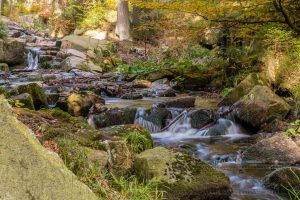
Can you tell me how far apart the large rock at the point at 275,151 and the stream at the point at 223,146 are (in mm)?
180

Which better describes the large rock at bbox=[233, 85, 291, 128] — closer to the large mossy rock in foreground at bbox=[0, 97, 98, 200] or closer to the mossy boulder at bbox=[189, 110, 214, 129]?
the mossy boulder at bbox=[189, 110, 214, 129]

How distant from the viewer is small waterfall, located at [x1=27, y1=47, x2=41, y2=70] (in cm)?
1903

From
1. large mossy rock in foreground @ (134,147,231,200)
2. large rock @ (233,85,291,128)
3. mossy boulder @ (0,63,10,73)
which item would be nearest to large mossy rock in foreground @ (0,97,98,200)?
large mossy rock in foreground @ (134,147,231,200)

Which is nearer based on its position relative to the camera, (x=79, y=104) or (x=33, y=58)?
(x=79, y=104)

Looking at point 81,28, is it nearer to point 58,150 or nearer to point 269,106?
point 269,106

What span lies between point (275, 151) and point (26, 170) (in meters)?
5.46

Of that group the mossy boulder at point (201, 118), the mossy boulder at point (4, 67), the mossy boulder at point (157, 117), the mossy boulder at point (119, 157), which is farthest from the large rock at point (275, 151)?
the mossy boulder at point (4, 67)

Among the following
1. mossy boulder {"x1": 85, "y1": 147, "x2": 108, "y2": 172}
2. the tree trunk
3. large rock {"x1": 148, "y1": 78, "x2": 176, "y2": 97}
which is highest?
the tree trunk

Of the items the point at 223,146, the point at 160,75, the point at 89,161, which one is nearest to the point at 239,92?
the point at 223,146

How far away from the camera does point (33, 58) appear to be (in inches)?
762

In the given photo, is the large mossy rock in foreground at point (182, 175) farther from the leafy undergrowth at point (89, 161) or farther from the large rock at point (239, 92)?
the large rock at point (239, 92)

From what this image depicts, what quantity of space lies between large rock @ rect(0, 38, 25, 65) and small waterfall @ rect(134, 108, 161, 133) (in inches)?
431

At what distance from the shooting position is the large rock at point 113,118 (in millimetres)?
9273

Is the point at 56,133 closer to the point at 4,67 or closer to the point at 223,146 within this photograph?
the point at 223,146
